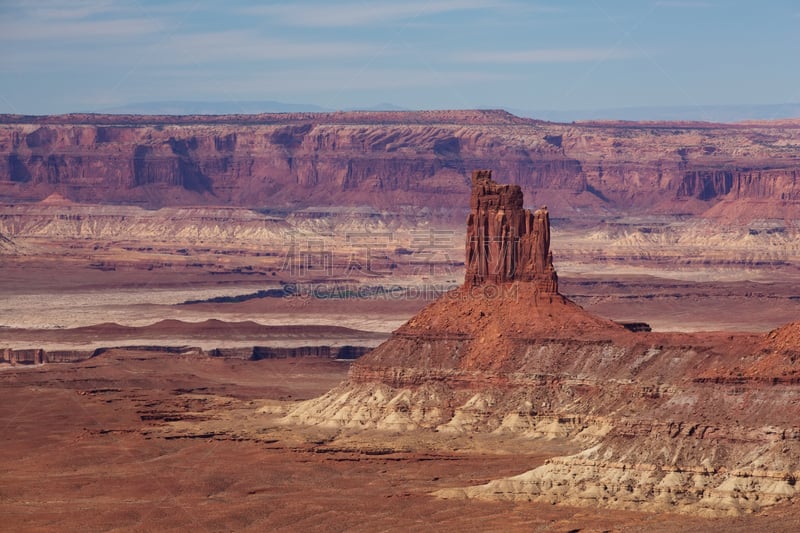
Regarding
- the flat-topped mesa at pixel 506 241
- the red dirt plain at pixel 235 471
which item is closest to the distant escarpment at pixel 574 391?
the flat-topped mesa at pixel 506 241

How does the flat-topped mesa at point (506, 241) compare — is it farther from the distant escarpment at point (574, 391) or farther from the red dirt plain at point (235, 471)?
the red dirt plain at point (235, 471)

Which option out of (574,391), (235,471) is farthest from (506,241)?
(235,471)

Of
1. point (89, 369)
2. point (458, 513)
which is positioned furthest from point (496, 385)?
point (89, 369)

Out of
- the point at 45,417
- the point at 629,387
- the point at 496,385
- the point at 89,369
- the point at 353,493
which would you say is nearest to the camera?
the point at 353,493

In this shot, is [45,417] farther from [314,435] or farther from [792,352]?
[792,352]

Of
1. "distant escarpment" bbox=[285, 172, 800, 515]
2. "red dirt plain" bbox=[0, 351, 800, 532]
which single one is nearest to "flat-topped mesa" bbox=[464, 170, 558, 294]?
"distant escarpment" bbox=[285, 172, 800, 515]

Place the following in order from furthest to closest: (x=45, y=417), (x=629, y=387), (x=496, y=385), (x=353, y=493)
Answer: (x=45, y=417) < (x=496, y=385) < (x=629, y=387) < (x=353, y=493)

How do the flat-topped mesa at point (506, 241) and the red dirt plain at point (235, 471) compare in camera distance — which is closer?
the red dirt plain at point (235, 471)
